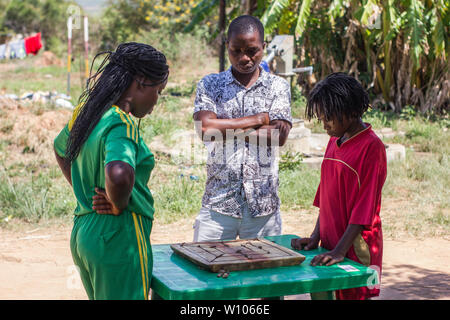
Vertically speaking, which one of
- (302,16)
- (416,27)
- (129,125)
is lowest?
(129,125)

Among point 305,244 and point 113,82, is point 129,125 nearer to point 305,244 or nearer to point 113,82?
point 113,82

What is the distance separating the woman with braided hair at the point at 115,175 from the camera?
6.91 ft

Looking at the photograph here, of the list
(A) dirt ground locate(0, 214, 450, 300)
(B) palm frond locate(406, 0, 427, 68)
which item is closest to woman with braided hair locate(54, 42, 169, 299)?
(A) dirt ground locate(0, 214, 450, 300)

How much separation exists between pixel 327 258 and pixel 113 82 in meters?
1.11

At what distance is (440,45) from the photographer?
993cm

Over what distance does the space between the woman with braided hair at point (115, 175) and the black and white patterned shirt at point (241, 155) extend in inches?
34.5

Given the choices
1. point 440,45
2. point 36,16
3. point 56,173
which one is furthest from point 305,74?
point 36,16

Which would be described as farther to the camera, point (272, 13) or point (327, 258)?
point (272, 13)

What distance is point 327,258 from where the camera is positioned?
94.5 inches

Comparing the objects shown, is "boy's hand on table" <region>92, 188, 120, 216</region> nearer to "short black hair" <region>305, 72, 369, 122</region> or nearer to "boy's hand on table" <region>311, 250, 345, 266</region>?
"boy's hand on table" <region>311, 250, 345, 266</region>

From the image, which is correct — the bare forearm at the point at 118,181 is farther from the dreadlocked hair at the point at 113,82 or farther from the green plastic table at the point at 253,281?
the green plastic table at the point at 253,281

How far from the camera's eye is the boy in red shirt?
2.46 m

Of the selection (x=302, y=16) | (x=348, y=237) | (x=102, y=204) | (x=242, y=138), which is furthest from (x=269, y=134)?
(x=302, y=16)

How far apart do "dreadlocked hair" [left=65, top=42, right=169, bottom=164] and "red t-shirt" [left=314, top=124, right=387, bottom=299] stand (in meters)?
0.88
